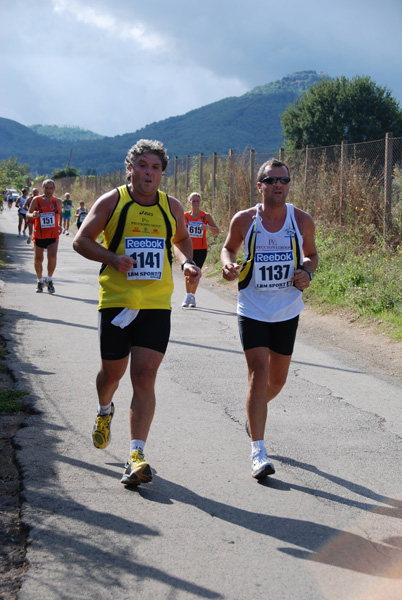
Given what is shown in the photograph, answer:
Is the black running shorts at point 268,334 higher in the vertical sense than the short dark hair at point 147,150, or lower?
lower

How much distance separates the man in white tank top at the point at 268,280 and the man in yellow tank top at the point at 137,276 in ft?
1.65

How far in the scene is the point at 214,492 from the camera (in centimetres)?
454

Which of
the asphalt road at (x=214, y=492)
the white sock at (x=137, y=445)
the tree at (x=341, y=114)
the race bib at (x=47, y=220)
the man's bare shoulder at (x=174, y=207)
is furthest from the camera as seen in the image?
the tree at (x=341, y=114)

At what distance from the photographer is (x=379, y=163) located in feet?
50.2

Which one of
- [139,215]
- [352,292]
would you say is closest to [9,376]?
[139,215]

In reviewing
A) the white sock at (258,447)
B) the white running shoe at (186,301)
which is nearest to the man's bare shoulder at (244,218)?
the white sock at (258,447)

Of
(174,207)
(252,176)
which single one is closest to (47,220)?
(252,176)

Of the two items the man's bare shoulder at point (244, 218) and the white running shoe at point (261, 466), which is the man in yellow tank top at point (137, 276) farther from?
the white running shoe at point (261, 466)

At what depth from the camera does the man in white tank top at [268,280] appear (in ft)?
16.4

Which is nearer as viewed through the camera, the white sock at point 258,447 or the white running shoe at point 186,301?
the white sock at point 258,447

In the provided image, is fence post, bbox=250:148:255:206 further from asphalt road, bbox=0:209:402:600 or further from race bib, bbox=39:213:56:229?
asphalt road, bbox=0:209:402:600

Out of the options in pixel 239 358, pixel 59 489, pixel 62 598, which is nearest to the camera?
pixel 62 598

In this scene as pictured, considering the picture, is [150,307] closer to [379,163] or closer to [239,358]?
[239,358]

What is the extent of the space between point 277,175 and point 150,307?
1251 mm
